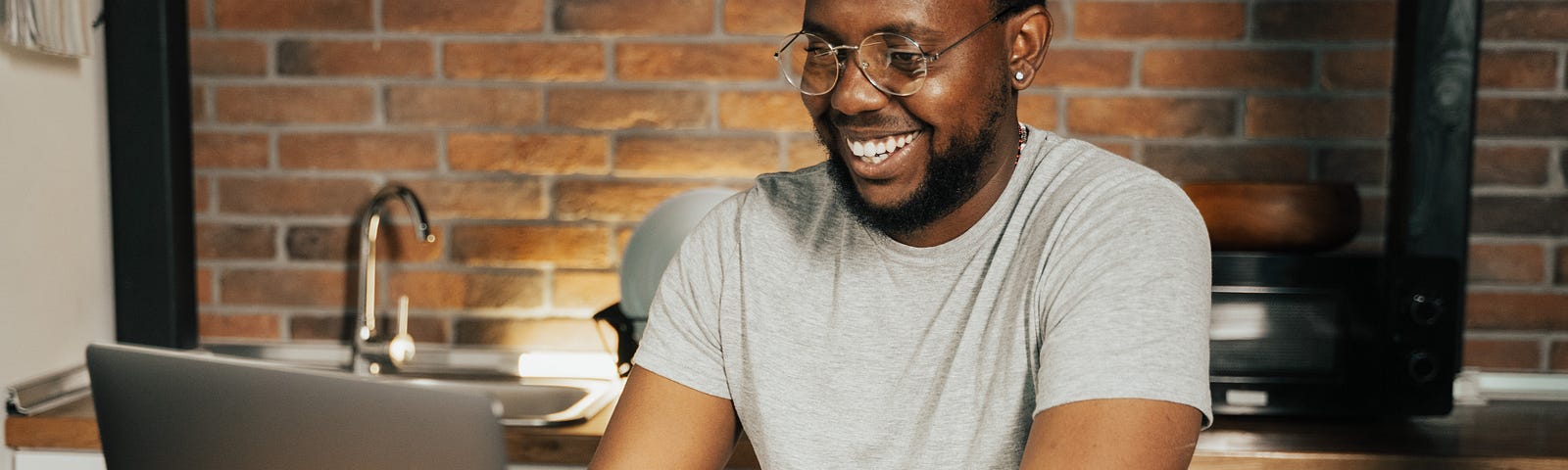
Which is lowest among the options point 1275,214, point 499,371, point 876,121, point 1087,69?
point 499,371

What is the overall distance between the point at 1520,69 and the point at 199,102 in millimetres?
2263

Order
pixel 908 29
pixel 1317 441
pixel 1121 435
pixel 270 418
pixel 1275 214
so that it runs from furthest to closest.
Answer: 1. pixel 1275 214
2. pixel 1317 441
3. pixel 908 29
4. pixel 1121 435
5. pixel 270 418

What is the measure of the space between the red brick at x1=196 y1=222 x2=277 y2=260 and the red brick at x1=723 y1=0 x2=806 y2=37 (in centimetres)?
92

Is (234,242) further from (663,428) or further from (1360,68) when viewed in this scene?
(1360,68)

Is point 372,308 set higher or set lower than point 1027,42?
lower

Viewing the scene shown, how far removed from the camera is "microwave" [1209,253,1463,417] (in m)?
1.56

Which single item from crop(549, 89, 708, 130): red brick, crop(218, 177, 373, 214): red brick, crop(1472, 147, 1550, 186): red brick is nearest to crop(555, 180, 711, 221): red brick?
crop(549, 89, 708, 130): red brick

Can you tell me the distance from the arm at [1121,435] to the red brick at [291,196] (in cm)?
146

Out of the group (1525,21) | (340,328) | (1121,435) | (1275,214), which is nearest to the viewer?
(1121,435)

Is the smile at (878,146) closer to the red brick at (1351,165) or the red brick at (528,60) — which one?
the red brick at (528,60)

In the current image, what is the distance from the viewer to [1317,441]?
1491 millimetres

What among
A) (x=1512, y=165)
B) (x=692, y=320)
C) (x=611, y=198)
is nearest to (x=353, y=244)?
(x=611, y=198)

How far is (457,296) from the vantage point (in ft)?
6.64

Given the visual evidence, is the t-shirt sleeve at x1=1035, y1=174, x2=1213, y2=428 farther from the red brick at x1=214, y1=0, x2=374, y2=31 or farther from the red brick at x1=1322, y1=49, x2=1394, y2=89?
the red brick at x1=214, y1=0, x2=374, y2=31
